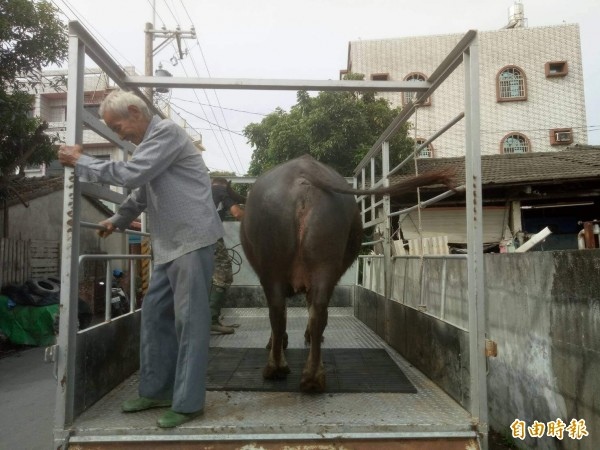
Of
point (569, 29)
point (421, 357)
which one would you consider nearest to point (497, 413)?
point (421, 357)

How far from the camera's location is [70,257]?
2.31m

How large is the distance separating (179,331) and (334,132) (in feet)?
39.3

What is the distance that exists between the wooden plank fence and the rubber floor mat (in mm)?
7517

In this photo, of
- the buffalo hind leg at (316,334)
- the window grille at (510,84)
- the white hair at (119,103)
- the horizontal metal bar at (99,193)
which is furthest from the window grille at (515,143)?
the white hair at (119,103)

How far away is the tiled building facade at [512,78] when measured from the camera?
24328 millimetres

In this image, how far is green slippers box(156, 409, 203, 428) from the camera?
7.13ft

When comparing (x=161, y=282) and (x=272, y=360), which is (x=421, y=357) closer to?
(x=272, y=360)

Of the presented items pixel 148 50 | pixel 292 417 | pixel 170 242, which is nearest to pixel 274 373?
pixel 292 417

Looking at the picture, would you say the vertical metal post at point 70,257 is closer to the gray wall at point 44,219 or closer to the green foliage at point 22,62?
the green foliage at point 22,62

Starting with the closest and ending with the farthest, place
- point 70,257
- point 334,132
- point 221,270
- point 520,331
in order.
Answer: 1. point 70,257
2. point 520,331
3. point 221,270
4. point 334,132

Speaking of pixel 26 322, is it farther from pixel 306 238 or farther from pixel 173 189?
pixel 306 238

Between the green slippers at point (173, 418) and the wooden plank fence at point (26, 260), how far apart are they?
8.72 meters

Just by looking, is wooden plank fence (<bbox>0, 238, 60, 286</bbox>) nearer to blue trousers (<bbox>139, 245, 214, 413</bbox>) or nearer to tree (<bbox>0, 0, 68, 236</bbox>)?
tree (<bbox>0, 0, 68, 236</bbox>)

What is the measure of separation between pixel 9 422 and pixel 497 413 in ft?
15.9
